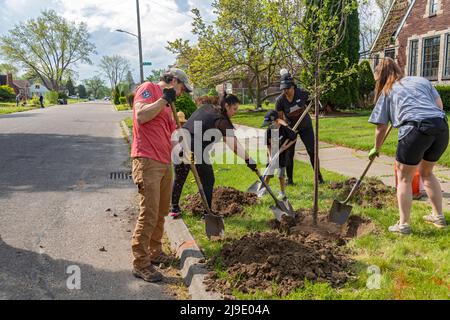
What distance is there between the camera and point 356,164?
8.42m

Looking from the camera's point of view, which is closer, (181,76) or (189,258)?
(181,76)

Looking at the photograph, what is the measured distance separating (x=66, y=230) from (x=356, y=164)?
19.0 ft

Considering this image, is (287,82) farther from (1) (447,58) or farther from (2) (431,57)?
(2) (431,57)

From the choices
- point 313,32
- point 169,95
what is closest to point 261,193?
point 313,32

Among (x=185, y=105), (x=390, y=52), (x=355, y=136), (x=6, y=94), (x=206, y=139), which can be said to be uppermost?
(x=390, y=52)

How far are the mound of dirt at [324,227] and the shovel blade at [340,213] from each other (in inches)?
2.1

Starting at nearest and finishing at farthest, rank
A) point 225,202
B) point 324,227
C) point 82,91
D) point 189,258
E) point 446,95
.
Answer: point 189,258 < point 324,227 < point 225,202 < point 446,95 < point 82,91

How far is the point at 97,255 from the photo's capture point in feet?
14.0

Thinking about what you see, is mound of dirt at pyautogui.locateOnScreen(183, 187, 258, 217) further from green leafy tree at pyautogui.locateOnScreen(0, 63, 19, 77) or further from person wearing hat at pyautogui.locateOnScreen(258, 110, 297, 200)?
green leafy tree at pyautogui.locateOnScreen(0, 63, 19, 77)

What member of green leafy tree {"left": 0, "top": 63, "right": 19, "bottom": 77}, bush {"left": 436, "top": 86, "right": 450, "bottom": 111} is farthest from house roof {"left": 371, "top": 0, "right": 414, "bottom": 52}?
green leafy tree {"left": 0, "top": 63, "right": 19, "bottom": 77}

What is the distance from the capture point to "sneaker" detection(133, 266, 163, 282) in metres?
3.66

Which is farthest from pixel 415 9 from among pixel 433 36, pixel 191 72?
pixel 191 72

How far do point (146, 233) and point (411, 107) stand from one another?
288 cm

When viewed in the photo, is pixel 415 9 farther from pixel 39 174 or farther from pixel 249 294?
pixel 249 294
